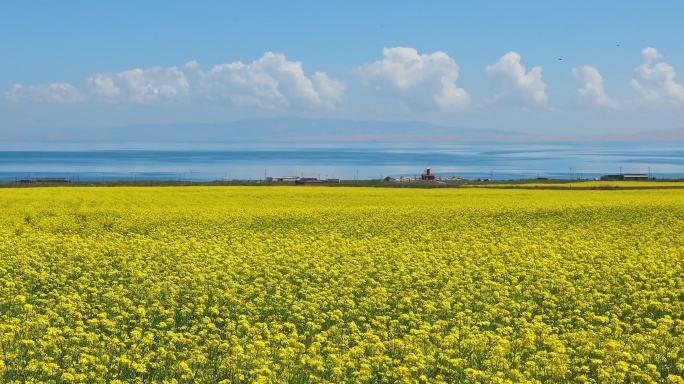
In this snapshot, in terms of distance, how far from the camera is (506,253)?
19.4m

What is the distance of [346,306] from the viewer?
1308 cm

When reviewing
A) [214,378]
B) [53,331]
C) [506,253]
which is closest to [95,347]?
[53,331]

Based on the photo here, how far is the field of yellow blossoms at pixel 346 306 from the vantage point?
9.53 meters

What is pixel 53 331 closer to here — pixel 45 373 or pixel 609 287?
pixel 45 373

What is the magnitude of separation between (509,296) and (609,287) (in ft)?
6.41

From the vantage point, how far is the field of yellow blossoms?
31.3 ft

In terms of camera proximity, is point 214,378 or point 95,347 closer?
point 214,378

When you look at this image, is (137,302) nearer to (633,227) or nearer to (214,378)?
(214,378)

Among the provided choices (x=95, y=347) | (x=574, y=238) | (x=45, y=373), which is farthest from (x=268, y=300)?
(x=574, y=238)

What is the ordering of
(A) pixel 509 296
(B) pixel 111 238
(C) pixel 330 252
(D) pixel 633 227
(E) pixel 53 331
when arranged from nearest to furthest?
(E) pixel 53 331, (A) pixel 509 296, (C) pixel 330 252, (B) pixel 111 238, (D) pixel 633 227

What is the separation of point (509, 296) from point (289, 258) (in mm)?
5796

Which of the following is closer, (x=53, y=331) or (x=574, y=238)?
(x=53, y=331)

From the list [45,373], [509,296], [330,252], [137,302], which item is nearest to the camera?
[45,373]

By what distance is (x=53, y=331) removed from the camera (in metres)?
10.3
